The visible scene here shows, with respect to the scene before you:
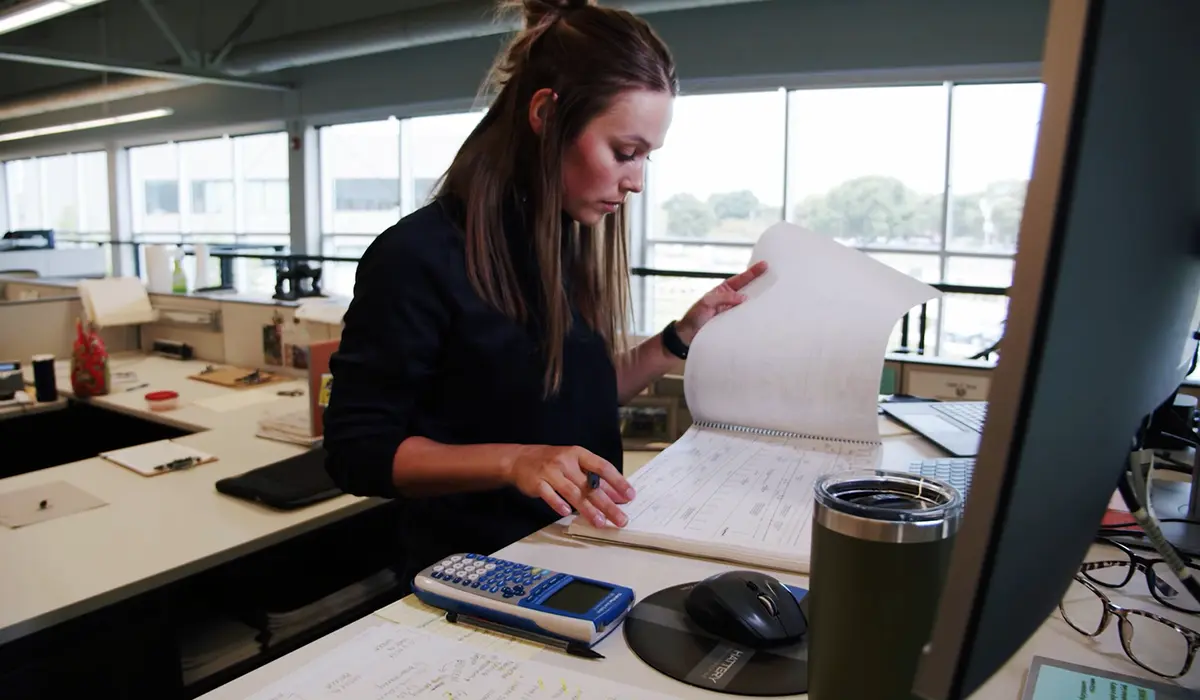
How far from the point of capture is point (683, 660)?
2.09 ft

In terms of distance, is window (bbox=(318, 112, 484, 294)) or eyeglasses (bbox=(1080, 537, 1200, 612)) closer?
eyeglasses (bbox=(1080, 537, 1200, 612))

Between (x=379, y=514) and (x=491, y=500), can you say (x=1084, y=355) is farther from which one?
(x=379, y=514)

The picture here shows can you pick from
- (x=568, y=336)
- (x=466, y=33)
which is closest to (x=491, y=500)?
(x=568, y=336)

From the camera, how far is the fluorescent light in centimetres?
920

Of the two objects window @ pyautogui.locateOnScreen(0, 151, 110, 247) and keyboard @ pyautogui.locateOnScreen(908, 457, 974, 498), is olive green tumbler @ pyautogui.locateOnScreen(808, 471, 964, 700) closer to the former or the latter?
keyboard @ pyautogui.locateOnScreen(908, 457, 974, 498)

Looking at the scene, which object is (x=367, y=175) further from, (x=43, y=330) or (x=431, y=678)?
(x=431, y=678)

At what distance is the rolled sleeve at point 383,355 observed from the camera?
36.7 inches

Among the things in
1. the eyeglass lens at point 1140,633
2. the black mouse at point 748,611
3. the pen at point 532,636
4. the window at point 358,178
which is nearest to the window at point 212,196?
the window at point 358,178

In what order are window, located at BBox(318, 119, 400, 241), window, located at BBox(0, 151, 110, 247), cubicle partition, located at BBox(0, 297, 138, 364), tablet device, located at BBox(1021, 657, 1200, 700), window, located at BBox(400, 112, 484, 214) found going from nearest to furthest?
tablet device, located at BBox(1021, 657, 1200, 700), cubicle partition, located at BBox(0, 297, 138, 364), window, located at BBox(400, 112, 484, 214), window, located at BBox(318, 119, 400, 241), window, located at BBox(0, 151, 110, 247)

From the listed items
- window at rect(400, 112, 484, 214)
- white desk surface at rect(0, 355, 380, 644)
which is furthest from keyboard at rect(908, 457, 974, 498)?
window at rect(400, 112, 484, 214)

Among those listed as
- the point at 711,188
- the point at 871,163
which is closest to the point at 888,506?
the point at 871,163

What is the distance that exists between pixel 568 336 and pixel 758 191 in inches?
214

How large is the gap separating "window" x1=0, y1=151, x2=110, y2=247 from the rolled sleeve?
12.0 metres

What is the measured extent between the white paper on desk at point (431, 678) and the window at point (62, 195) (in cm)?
1236
